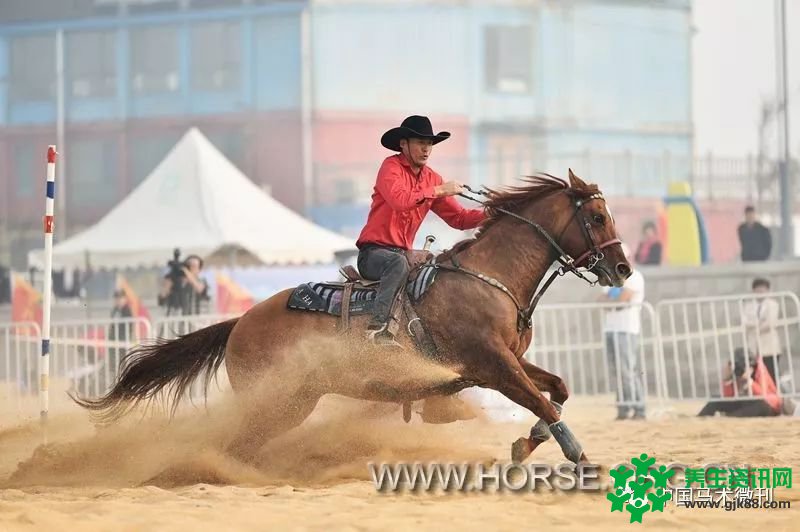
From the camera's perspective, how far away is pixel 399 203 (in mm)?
8523

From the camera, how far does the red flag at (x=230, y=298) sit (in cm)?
1766

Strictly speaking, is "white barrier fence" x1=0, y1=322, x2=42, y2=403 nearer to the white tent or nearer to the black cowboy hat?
the white tent

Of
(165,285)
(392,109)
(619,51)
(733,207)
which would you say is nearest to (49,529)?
(165,285)

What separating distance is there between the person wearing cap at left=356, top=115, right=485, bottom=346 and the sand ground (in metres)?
0.97

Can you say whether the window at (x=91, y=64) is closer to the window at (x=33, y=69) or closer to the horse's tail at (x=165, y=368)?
the window at (x=33, y=69)

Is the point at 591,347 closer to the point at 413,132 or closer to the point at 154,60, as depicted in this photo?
the point at 413,132

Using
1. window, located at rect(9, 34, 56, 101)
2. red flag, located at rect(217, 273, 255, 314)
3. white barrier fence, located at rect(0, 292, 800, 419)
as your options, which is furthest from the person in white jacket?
window, located at rect(9, 34, 56, 101)

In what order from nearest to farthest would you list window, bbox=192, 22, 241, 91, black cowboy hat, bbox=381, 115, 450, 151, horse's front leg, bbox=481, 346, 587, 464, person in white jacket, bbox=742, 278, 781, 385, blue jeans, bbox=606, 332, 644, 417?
horse's front leg, bbox=481, 346, 587, 464, black cowboy hat, bbox=381, 115, 450, 151, person in white jacket, bbox=742, 278, 781, 385, blue jeans, bbox=606, 332, 644, 417, window, bbox=192, 22, 241, 91

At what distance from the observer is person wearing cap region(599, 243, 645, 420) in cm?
1394

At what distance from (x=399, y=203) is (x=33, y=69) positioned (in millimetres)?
35911

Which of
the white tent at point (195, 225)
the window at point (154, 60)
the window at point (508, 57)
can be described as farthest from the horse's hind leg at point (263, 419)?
the window at point (154, 60)

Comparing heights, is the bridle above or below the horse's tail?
above

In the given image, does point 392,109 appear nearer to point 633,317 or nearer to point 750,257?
point 750,257

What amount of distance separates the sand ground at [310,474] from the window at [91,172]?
28836 millimetres
